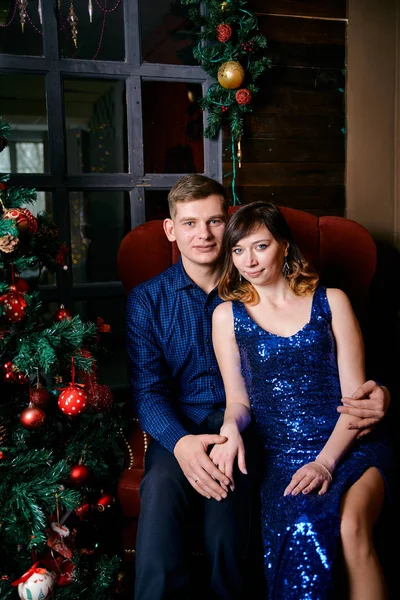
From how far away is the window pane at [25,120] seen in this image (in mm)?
7323

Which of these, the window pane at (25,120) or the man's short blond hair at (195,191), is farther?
the window pane at (25,120)

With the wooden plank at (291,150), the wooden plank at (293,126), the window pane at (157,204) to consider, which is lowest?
the window pane at (157,204)

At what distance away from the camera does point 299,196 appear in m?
2.71

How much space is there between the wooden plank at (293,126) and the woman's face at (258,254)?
3.60ft

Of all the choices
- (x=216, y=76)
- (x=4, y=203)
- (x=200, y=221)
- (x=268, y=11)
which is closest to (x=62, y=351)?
(x=4, y=203)

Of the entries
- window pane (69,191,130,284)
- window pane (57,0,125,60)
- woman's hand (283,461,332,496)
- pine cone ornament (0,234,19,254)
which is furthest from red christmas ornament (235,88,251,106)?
window pane (69,191,130,284)

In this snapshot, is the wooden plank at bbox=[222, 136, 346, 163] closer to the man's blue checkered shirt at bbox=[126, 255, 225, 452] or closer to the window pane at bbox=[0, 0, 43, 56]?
the man's blue checkered shirt at bbox=[126, 255, 225, 452]

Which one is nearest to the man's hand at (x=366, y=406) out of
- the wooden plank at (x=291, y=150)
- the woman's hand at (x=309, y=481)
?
Answer: the woman's hand at (x=309, y=481)

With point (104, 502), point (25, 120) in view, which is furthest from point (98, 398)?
point (25, 120)

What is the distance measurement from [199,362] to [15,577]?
32.3 inches

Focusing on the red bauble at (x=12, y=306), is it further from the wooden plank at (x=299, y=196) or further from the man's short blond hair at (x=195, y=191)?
the wooden plank at (x=299, y=196)

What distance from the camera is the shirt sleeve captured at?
1700 mm

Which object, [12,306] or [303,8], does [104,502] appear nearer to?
[12,306]

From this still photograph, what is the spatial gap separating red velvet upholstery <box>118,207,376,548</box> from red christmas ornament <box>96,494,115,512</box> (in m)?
0.75
